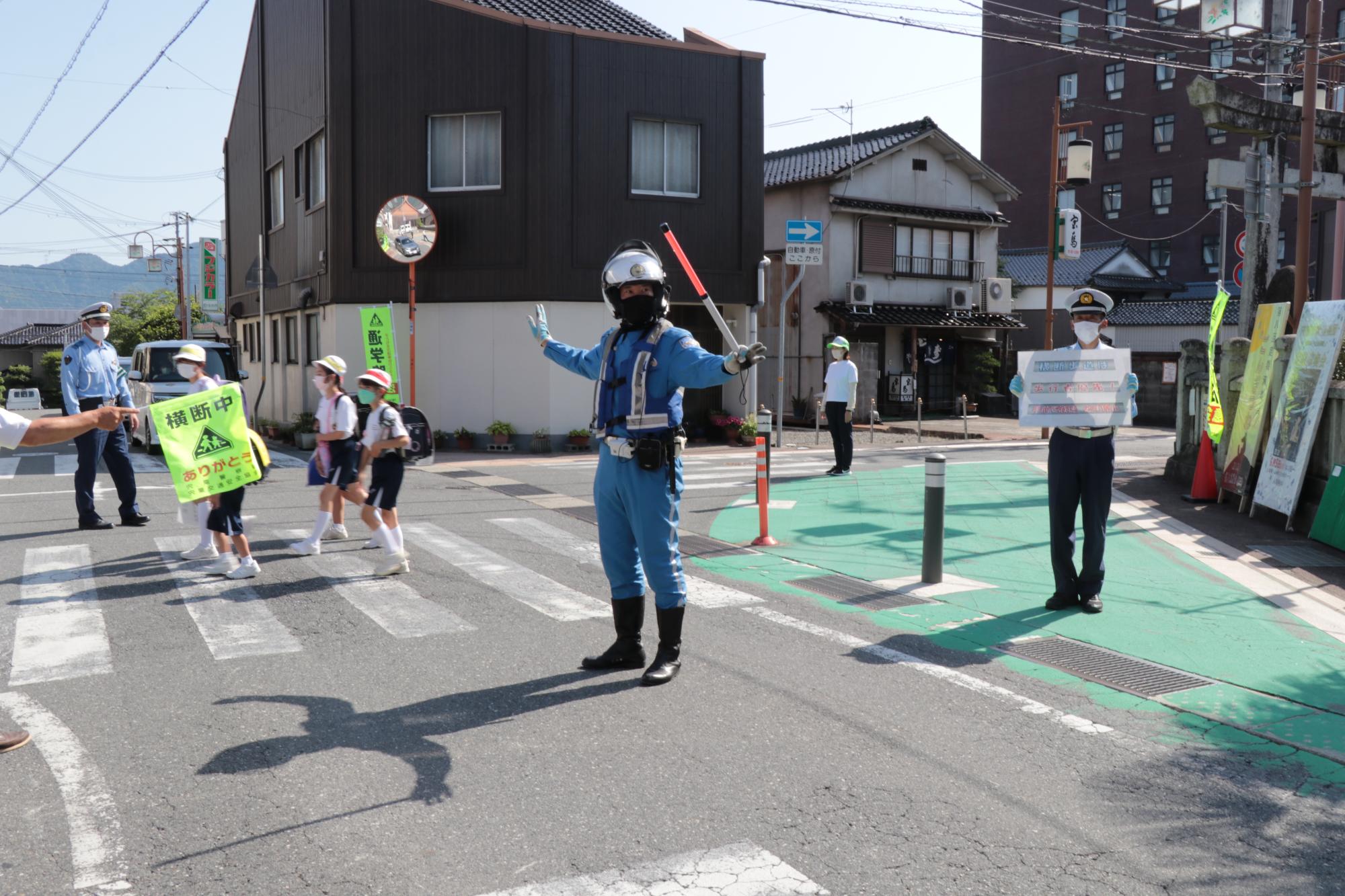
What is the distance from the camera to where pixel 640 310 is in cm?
564

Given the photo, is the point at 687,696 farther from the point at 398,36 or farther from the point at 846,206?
the point at 846,206

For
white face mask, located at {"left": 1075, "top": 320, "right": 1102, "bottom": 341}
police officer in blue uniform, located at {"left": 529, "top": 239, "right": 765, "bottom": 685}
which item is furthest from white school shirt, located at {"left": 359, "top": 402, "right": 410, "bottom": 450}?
white face mask, located at {"left": 1075, "top": 320, "right": 1102, "bottom": 341}

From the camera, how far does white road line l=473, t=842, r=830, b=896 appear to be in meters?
3.31

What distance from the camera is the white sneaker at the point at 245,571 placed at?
7957mm

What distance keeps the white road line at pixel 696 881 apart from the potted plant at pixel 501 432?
1672 cm

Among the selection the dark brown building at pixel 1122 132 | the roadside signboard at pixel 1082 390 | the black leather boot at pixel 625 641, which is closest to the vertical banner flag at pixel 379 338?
the roadside signboard at pixel 1082 390

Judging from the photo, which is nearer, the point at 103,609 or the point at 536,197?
the point at 103,609

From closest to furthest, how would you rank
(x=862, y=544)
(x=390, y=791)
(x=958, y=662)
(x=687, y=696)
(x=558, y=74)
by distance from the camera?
1. (x=390, y=791)
2. (x=687, y=696)
3. (x=958, y=662)
4. (x=862, y=544)
5. (x=558, y=74)

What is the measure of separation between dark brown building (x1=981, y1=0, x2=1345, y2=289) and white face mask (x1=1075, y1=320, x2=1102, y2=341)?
40496 mm

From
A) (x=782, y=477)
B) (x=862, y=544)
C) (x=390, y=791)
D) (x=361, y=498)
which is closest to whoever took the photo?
(x=390, y=791)

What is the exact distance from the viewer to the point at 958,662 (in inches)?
234

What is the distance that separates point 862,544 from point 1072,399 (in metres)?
3.08

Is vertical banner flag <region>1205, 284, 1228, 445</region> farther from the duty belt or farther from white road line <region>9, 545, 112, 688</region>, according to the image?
white road line <region>9, 545, 112, 688</region>

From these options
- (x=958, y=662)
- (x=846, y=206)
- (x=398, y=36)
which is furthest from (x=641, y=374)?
(x=846, y=206)
